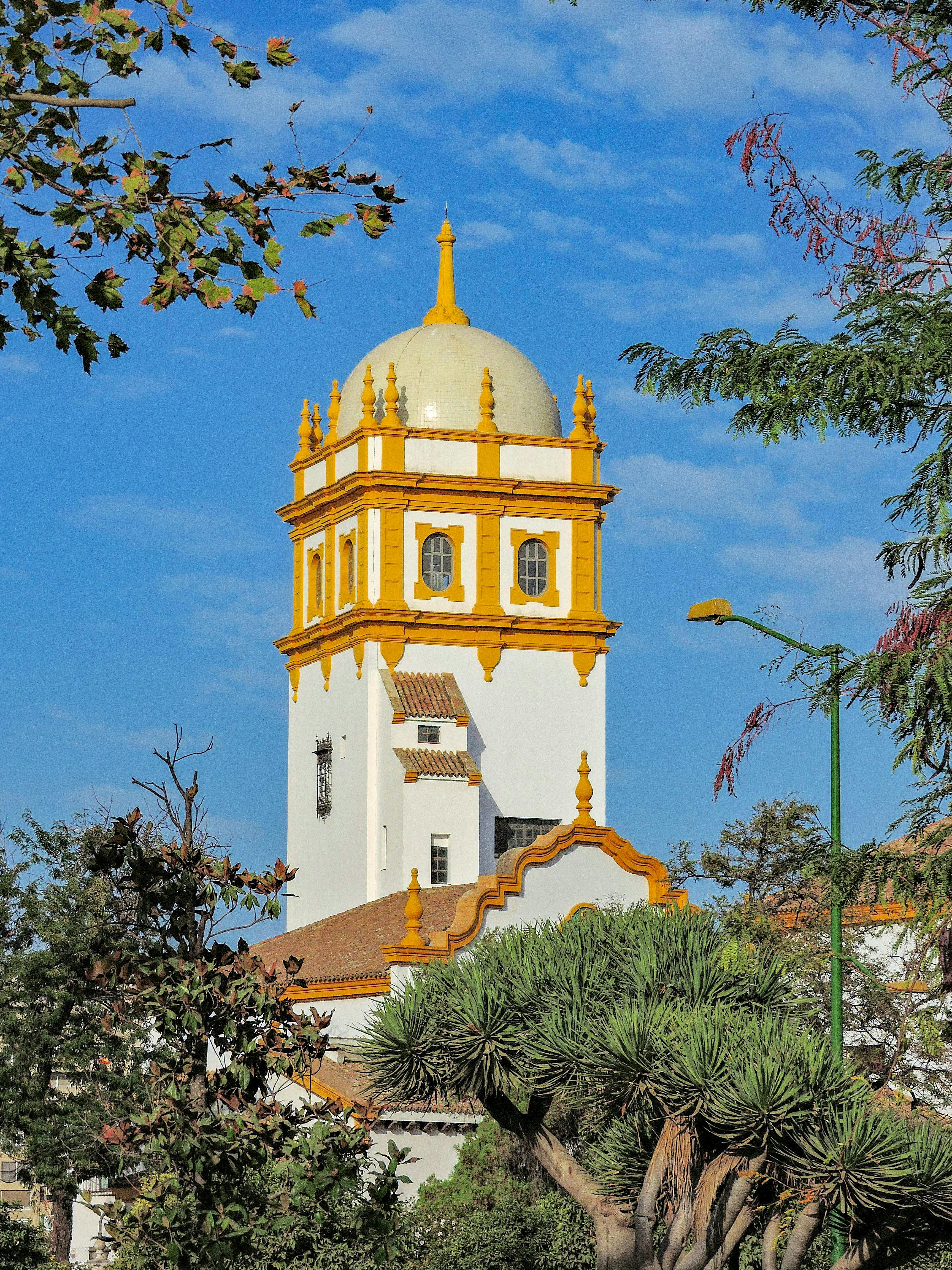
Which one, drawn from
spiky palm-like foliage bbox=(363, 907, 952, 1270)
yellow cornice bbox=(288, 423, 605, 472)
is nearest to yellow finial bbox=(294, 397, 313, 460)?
yellow cornice bbox=(288, 423, 605, 472)

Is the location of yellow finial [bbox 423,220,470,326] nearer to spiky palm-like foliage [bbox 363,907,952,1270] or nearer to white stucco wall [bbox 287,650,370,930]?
white stucco wall [bbox 287,650,370,930]

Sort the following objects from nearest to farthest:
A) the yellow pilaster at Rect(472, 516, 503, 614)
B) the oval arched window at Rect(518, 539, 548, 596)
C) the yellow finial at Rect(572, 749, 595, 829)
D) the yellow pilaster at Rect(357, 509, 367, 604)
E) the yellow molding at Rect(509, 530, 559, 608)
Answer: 1. the yellow finial at Rect(572, 749, 595, 829)
2. the yellow pilaster at Rect(357, 509, 367, 604)
3. the yellow pilaster at Rect(472, 516, 503, 614)
4. the yellow molding at Rect(509, 530, 559, 608)
5. the oval arched window at Rect(518, 539, 548, 596)

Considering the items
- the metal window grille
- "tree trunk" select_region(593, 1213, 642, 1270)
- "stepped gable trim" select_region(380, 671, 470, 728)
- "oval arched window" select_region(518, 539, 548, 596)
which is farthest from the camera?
the metal window grille

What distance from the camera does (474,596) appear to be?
58.8 m

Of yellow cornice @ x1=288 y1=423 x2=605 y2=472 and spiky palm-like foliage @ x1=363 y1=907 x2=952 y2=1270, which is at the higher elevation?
yellow cornice @ x1=288 y1=423 x2=605 y2=472

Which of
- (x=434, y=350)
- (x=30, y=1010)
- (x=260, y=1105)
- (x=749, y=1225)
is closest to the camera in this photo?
(x=260, y=1105)

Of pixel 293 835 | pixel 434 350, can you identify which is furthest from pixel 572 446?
pixel 293 835

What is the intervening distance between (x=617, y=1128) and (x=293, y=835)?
39104 millimetres

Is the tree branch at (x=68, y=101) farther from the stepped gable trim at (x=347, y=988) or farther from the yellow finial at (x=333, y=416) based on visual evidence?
the yellow finial at (x=333, y=416)

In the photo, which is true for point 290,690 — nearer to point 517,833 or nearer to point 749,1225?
point 517,833

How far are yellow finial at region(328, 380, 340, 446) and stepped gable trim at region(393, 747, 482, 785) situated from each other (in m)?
10.0

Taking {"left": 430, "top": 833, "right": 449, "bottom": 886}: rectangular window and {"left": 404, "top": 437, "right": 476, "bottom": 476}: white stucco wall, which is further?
{"left": 404, "top": 437, "right": 476, "bottom": 476}: white stucco wall

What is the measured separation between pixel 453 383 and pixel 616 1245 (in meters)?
39.4

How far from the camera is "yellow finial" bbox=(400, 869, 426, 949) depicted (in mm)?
44250
